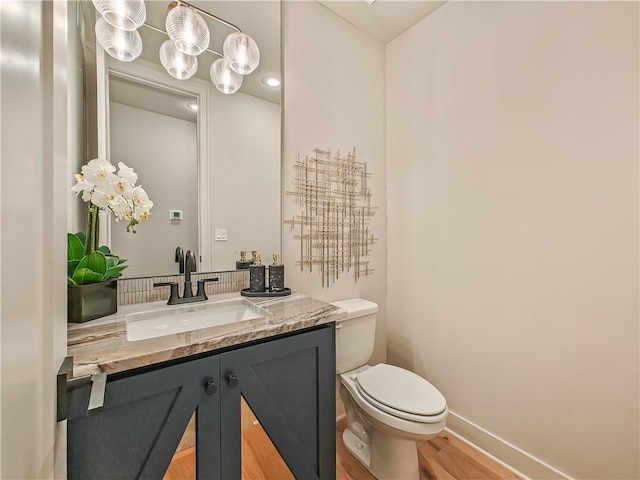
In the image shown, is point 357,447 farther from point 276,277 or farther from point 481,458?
point 276,277

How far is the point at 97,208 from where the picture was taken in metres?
1.05


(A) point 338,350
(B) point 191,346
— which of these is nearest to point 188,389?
(B) point 191,346

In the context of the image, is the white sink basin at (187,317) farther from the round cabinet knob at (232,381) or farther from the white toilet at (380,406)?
the white toilet at (380,406)

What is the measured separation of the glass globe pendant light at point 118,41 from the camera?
115 cm

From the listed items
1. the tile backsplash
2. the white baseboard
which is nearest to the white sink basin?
the tile backsplash

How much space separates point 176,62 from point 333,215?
1104 millimetres

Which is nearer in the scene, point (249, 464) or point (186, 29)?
point (249, 464)

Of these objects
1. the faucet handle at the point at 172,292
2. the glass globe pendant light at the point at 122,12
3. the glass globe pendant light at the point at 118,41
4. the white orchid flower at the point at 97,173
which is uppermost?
the glass globe pendant light at the point at 122,12

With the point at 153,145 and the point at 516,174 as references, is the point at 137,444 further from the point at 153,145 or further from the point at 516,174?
the point at 516,174

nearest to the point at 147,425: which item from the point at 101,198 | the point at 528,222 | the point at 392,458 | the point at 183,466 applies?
the point at 183,466

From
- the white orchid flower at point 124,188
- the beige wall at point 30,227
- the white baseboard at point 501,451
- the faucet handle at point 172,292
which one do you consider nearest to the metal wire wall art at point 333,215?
the faucet handle at point 172,292

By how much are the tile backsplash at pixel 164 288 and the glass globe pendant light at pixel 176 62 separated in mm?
929

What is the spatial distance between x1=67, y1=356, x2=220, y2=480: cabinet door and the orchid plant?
42cm

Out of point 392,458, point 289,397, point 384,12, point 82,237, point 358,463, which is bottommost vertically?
point 358,463
